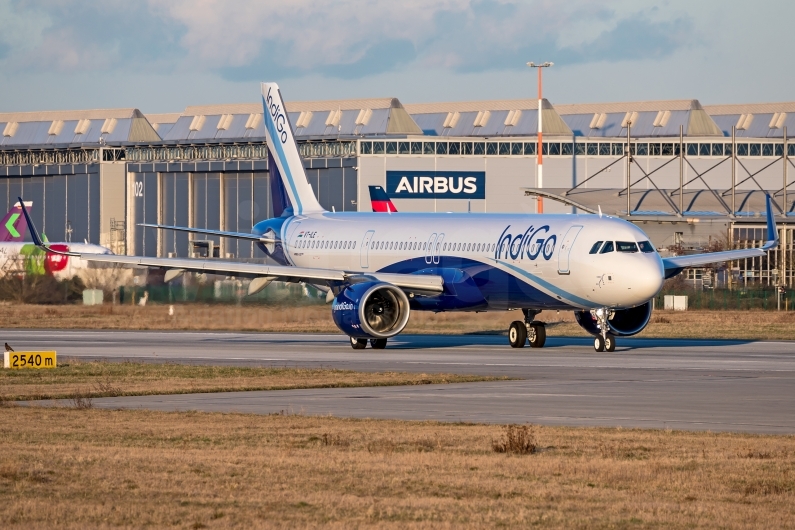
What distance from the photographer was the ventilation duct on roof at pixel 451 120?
12256cm

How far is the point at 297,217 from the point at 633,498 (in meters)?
39.2

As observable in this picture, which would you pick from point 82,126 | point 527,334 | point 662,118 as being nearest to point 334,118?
point 82,126

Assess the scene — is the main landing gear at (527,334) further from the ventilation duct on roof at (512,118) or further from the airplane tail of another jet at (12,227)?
the ventilation duct on roof at (512,118)

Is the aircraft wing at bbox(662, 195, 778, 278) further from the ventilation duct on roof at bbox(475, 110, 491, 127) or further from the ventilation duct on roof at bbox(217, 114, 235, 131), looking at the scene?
the ventilation duct on roof at bbox(217, 114, 235, 131)

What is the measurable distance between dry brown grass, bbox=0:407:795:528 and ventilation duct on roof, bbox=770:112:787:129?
105m

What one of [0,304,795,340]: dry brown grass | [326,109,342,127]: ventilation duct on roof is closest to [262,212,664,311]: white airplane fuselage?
[0,304,795,340]: dry brown grass

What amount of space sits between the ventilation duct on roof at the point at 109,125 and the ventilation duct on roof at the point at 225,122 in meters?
10.9

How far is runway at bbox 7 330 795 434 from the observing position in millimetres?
21531

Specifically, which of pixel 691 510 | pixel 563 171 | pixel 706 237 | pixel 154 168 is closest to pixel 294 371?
pixel 691 510

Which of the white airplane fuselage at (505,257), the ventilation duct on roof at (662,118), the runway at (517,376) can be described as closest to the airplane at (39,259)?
the runway at (517,376)

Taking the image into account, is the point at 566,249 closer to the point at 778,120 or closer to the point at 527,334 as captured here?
the point at 527,334

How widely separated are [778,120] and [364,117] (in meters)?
36.2

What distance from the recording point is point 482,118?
120688 millimetres

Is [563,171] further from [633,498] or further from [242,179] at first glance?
[633,498]
